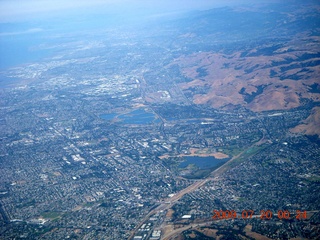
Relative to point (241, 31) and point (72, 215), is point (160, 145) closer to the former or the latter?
point (72, 215)

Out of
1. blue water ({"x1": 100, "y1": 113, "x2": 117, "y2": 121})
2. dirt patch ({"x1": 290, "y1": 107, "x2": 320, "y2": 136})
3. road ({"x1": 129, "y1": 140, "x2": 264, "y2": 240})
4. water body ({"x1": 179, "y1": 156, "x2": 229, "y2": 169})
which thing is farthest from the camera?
blue water ({"x1": 100, "y1": 113, "x2": 117, "y2": 121})

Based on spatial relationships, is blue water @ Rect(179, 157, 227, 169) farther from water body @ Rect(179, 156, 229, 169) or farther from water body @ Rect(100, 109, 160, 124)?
water body @ Rect(100, 109, 160, 124)

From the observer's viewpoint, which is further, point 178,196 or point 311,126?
point 311,126

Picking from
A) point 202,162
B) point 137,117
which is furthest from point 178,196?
point 137,117
